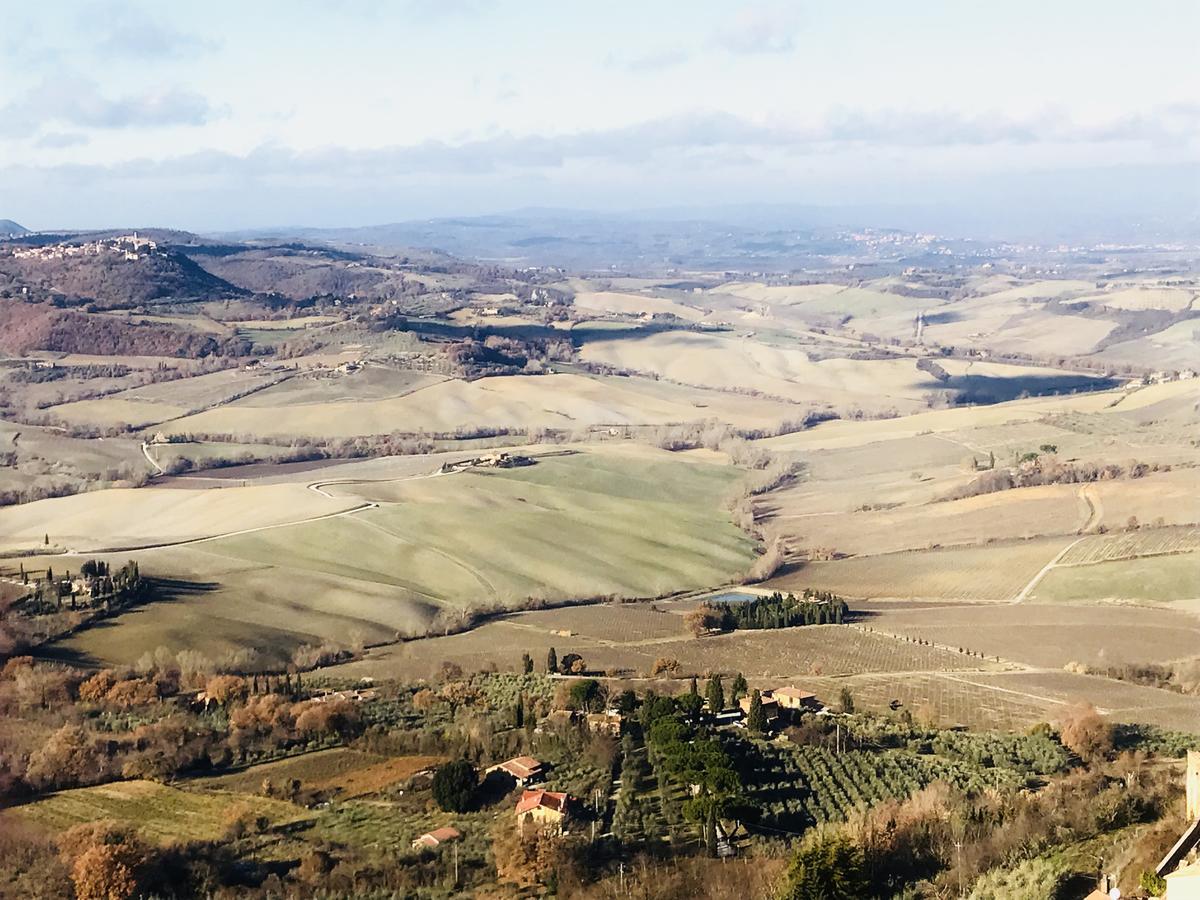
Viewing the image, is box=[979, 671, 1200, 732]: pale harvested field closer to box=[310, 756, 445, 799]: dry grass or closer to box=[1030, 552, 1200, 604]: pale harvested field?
box=[1030, 552, 1200, 604]: pale harvested field

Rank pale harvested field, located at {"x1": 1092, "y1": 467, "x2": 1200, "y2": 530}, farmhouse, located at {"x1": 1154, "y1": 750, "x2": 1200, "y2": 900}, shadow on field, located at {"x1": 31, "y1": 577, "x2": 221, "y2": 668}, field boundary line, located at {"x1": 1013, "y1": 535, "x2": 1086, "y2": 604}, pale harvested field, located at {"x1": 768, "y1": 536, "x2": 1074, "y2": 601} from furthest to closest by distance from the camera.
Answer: pale harvested field, located at {"x1": 1092, "y1": 467, "x2": 1200, "y2": 530} → pale harvested field, located at {"x1": 768, "y1": 536, "x2": 1074, "y2": 601} → field boundary line, located at {"x1": 1013, "y1": 535, "x2": 1086, "y2": 604} → shadow on field, located at {"x1": 31, "y1": 577, "x2": 221, "y2": 668} → farmhouse, located at {"x1": 1154, "y1": 750, "x2": 1200, "y2": 900}

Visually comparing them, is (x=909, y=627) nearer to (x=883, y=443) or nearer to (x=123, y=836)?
(x=123, y=836)

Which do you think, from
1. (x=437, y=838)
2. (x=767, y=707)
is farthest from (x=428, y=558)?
(x=437, y=838)

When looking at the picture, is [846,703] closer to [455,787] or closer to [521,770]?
[521,770]

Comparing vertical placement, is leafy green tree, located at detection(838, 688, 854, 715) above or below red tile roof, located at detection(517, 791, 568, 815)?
below

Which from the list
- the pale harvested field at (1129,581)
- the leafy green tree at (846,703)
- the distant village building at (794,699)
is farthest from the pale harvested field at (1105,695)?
the pale harvested field at (1129,581)

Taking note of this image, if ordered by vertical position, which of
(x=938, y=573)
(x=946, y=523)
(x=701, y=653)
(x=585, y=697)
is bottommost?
(x=938, y=573)

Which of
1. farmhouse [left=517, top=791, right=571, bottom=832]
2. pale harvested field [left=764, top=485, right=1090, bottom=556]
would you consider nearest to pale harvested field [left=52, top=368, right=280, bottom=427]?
pale harvested field [left=764, top=485, right=1090, bottom=556]
